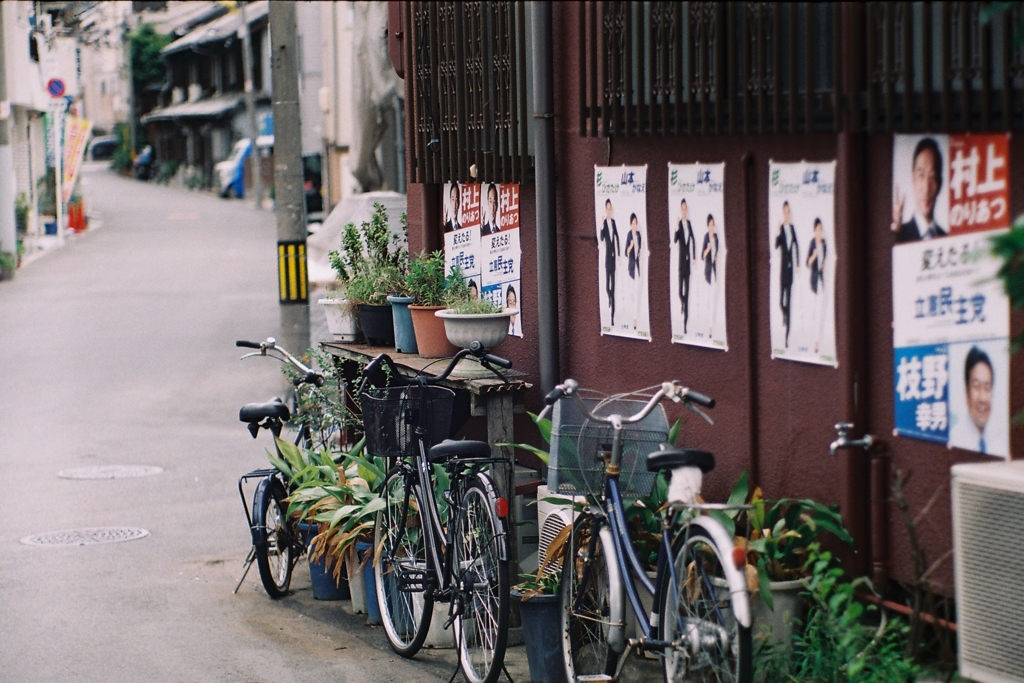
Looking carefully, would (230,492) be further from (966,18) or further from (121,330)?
(121,330)

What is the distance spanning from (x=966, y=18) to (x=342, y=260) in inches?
215

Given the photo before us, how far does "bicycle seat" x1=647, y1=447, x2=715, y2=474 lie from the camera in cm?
539

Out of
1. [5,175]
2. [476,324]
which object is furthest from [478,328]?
[5,175]

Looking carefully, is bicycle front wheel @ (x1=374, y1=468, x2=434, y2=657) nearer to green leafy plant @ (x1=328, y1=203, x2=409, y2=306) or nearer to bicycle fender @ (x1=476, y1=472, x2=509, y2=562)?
bicycle fender @ (x1=476, y1=472, x2=509, y2=562)

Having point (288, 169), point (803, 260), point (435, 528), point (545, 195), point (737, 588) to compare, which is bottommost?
point (435, 528)

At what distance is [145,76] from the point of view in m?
83.8

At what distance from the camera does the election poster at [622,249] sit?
Result: 23.2ft

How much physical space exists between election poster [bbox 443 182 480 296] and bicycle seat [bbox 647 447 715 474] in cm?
378

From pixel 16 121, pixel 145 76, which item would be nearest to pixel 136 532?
pixel 16 121

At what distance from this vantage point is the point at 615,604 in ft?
18.6

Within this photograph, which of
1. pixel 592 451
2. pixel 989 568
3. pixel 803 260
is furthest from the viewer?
pixel 592 451

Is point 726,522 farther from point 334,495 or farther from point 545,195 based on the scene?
point 334,495

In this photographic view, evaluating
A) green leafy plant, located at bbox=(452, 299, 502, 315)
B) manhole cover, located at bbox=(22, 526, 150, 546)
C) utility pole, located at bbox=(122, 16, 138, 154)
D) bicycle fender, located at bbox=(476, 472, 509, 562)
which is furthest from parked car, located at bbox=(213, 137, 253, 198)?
bicycle fender, located at bbox=(476, 472, 509, 562)

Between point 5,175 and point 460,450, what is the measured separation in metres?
27.5
